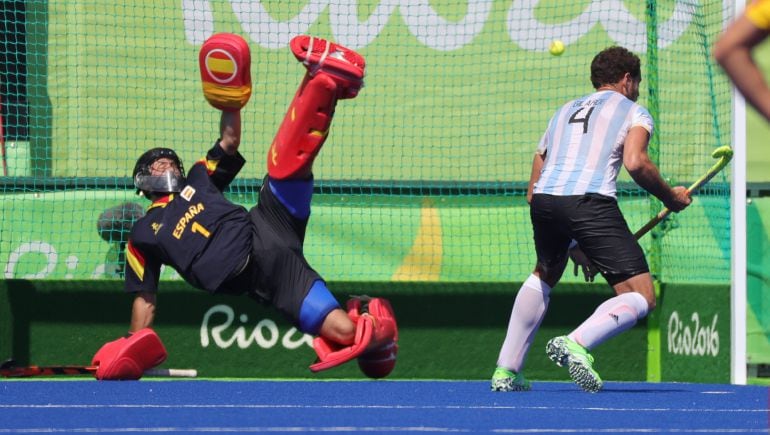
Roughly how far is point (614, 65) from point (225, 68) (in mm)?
1864

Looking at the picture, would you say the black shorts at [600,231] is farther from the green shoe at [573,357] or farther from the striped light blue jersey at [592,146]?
the green shoe at [573,357]

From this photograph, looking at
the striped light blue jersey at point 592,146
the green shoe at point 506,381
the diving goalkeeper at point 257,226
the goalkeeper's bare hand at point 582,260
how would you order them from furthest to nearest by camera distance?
the goalkeeper's bare hand at point 582,260, the green shoe at point 506,381, the striped light blue jersey at point 592,146, the diving goalkeeper at point 257,226

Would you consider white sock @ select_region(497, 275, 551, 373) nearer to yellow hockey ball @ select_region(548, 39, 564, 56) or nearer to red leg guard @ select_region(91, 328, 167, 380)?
red leg guard @ select_region(91, 328, 167, 380)

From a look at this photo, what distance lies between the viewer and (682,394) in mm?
6445

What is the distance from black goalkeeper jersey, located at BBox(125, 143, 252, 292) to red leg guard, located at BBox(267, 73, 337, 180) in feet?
1.33

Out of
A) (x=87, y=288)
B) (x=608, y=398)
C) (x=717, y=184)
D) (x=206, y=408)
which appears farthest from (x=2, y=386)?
(x=717, y=184)

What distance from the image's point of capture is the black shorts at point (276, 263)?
Answer: 6023 mm

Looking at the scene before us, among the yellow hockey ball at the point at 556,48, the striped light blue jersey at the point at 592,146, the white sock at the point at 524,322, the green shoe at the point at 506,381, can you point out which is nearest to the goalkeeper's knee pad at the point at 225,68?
the striped light blue jersey at the point at 592,146

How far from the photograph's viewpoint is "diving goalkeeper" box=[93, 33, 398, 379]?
5762 millimetres

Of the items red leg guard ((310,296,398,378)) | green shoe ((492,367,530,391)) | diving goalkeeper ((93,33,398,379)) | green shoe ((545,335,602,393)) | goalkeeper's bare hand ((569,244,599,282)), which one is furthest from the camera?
goalkeeper's bare hand ((569,244,599,282))

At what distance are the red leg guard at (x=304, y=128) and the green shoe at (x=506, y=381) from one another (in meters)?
1.40

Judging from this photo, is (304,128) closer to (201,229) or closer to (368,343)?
(201,229)

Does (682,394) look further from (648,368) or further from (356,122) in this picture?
(356,122)

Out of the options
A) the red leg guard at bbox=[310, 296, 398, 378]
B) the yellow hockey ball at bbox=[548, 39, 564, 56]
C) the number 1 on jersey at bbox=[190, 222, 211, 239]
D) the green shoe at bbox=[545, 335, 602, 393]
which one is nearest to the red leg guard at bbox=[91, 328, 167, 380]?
the number 1 on jersey at bbox=[190, 222, 211, 239]
